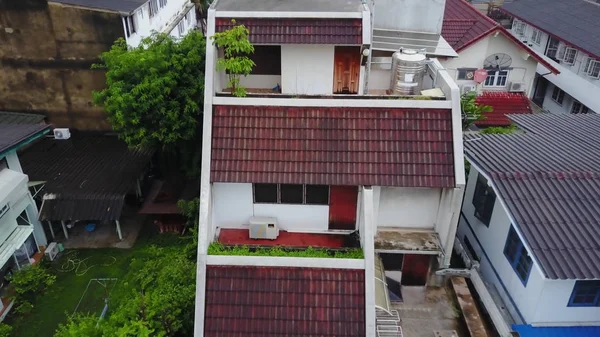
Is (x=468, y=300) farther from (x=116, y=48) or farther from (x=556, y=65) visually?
(x=556, y=65)

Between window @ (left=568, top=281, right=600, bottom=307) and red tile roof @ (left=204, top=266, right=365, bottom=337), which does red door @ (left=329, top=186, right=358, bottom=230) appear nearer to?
red tile roof @ (left=204, top=266, right=365, bottom=337)

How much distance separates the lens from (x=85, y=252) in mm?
20578

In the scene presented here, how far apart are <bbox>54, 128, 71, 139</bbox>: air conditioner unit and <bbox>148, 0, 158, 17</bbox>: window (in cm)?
890

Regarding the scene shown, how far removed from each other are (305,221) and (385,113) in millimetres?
4369

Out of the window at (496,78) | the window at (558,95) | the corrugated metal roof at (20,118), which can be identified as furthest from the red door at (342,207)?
the window at (558,95)

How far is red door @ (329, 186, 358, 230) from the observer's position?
14338mm

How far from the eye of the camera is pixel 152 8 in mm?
29000

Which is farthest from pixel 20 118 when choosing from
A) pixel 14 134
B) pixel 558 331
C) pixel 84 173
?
pixel 558 331

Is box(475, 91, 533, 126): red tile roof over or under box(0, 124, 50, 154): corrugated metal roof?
under

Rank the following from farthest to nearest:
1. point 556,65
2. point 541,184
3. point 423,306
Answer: point 556,65 → point 423,306 → point 541,184

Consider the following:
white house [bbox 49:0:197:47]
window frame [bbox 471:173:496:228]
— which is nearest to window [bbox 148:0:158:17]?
white house [bbox 49:0:197:47]

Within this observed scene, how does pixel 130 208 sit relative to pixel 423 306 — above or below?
below

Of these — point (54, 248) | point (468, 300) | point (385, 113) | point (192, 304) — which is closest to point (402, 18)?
point (385, 113)

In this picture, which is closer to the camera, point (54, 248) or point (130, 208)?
point (54, 248)
